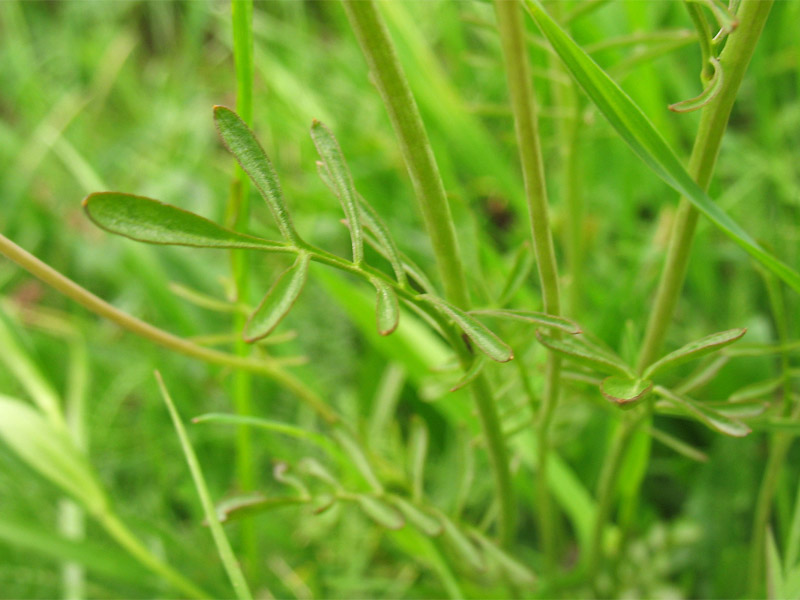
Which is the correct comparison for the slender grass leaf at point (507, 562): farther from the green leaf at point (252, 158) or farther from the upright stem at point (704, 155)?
the green leaf at point (252, 158)

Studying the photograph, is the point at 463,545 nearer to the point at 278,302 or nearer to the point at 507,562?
the point at 507,562

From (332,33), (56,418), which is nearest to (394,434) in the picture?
(56,418)

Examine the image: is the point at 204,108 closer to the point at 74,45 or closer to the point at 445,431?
the point at 74,45

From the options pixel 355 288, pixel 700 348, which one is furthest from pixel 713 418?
pixel 355 288

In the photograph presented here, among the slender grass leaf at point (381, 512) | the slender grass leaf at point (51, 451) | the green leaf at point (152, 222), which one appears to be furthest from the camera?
the slender grass leaf at point (51, 451)

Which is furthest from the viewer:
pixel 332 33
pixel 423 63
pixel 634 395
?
pixel 332 33

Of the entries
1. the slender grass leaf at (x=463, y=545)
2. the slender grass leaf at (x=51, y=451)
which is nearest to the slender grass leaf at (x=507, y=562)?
the slender grass leaf at (x=463, y=545)

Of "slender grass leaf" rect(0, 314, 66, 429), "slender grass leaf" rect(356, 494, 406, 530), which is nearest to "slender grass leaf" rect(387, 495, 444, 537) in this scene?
"slender grass leaf" rect(356, 494, 406, 530)

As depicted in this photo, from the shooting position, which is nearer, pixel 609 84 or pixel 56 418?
pixel 609 84
